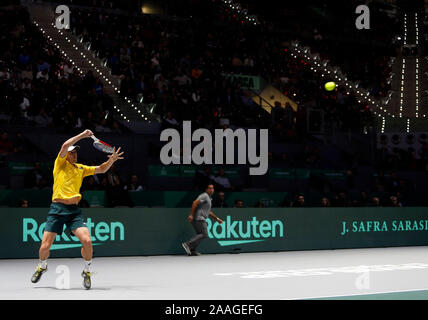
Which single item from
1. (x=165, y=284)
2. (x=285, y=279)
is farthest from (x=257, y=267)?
(x=165, y=284)

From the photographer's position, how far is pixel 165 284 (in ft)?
44.2

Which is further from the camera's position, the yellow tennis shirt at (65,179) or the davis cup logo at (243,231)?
the davis cup logo at (243,231)

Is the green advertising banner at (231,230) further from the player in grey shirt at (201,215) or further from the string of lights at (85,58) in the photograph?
the string of lights at (85,58)

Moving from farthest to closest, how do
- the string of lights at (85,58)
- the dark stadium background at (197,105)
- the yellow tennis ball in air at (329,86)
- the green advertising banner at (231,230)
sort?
1. the yellow tennis ball in air at (329,86)
2. the string of lights at (85,58)
3. the dark stadium background at (197,105)
4. the green advertising banner at (231,230)

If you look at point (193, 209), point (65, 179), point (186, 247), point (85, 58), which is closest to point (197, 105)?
point (85, 58)

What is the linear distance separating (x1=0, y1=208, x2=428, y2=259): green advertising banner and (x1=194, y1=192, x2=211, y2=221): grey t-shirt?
121 centimetres

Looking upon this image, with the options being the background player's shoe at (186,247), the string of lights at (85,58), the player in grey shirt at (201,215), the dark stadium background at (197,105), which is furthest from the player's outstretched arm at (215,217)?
the string of lights at (85,58)

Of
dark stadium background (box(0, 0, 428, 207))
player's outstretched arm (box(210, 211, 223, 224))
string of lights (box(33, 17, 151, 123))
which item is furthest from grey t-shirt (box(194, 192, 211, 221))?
string of lights (box(33, 17, 151, 123))

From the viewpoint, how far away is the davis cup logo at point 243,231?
72.0 ft

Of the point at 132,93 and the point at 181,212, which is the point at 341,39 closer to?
the point at 132,93

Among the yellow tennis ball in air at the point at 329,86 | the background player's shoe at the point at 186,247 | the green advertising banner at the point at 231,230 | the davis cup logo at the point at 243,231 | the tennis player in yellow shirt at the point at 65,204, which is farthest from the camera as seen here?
the yellow tennis ball in air at the point at 329,86

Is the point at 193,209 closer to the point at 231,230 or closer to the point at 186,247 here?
the point at 186,247

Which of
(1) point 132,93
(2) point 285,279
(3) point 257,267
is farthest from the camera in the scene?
(1) point 132,93

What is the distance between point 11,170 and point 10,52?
7.33 meters
